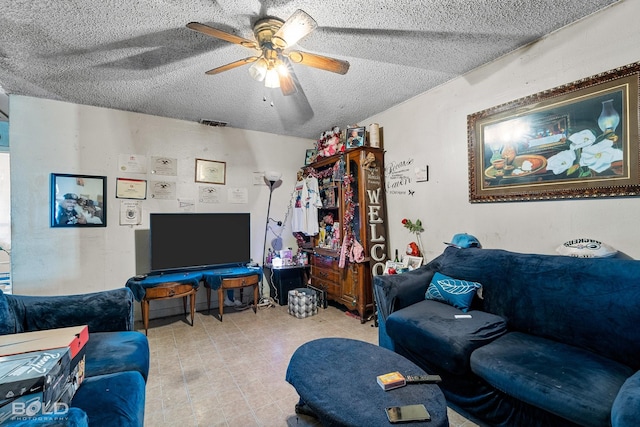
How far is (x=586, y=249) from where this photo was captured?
71.9 inches

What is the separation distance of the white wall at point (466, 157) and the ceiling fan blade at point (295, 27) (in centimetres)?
173

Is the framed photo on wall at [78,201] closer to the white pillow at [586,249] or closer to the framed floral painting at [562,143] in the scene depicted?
the framed floral painting at [562,143]

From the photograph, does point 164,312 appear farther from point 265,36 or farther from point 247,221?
point 265,36

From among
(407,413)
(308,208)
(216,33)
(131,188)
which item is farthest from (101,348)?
(308,208)

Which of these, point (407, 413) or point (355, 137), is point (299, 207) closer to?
point (355, 137)

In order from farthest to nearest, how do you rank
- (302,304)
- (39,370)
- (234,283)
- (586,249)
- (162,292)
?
1. (302,304)
2. (234,283)
3. (162,292)
4. (586,249)
5. (39,370)

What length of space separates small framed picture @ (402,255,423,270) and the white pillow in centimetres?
118

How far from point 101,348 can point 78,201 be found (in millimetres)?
2246

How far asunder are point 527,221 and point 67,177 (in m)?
4.48

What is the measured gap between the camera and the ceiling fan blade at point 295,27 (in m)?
1.46

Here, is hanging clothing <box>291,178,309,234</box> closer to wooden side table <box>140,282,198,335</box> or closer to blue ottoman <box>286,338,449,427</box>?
wooden side table <box>140,282,198,335</box>

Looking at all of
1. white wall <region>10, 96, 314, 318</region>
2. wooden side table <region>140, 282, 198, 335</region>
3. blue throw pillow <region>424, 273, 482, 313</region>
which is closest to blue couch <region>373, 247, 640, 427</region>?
blue throw pillow <region>424, 273, 482, 313</region>

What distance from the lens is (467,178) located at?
8.54 ft

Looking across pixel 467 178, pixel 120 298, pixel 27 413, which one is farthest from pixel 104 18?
pixel 467 178
